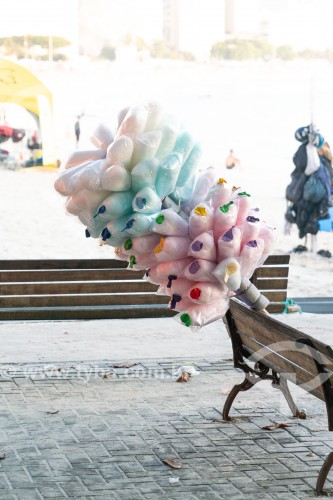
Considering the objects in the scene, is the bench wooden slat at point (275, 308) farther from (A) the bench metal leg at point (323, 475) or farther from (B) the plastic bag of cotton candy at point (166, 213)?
(A) the bench metal leg at point (323, 475)

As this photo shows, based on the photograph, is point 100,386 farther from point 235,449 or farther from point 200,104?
point 200,104

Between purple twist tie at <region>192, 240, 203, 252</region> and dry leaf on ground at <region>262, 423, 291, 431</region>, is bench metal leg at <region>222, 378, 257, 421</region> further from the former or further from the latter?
purple twist tie at <region>192, 240, 203, 252</region>

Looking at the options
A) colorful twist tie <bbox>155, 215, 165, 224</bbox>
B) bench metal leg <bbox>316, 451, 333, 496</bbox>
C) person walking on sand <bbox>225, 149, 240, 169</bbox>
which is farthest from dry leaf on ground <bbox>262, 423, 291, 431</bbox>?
person walking on sand <bbox>225, 149, 240, 169</bbox>

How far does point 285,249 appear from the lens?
16953 millimetres

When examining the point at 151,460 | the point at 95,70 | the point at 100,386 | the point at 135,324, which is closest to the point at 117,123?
the point at 151,460

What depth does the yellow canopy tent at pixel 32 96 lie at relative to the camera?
17.1m

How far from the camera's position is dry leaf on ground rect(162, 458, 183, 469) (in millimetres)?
4883

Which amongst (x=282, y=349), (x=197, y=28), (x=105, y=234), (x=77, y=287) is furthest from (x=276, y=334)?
(x=197, y=28)

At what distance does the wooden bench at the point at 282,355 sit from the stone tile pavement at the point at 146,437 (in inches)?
9.1

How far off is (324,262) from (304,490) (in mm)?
11504

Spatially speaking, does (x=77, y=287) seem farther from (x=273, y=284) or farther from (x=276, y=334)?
(x=276, y=334)

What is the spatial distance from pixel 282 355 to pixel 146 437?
90 centimetres

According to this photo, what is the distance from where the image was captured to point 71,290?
822 centimetres

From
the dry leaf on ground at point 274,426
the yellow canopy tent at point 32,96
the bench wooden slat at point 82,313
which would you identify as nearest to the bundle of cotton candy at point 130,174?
the dry leaf on ground at point 274,426
